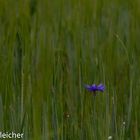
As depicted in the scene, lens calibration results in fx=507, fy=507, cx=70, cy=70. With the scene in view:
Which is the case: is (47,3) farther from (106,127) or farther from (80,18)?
(106,127)

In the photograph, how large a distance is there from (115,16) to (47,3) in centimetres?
→ 26

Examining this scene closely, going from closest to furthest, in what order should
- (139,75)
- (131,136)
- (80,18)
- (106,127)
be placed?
A: (106,127) → (131,136) → (139,75) → (80,18)

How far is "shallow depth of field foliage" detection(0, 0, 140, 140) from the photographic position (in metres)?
1.25

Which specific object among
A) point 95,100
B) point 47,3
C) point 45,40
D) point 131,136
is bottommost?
point 131,136

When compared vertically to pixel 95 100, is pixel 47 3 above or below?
above

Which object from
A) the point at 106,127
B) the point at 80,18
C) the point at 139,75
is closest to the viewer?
the point at 106,127

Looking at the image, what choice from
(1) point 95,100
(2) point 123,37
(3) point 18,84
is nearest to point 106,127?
(1) point 95,100

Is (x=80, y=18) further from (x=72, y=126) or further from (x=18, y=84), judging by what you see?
(x=72, y=126)

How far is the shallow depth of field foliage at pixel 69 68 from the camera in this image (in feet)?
4.11

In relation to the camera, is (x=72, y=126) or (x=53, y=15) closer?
(x=72, y=126)

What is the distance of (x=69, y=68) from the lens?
158 cm

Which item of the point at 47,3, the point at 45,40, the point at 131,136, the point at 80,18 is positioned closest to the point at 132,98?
the point at 131,136

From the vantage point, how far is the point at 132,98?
57.1 inches

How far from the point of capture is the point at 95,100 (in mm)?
1332
